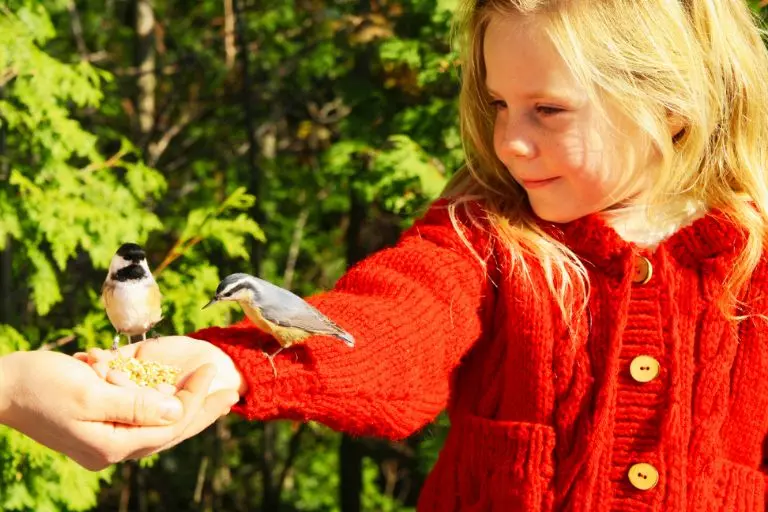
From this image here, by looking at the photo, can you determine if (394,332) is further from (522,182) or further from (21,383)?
(21,383)

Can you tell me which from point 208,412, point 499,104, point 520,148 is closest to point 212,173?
point 499,104

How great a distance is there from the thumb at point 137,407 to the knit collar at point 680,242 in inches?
34.6

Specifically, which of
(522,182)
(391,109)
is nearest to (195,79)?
(391,109)

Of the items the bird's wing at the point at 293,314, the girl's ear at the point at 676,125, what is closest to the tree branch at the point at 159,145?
the girl's ear at the point at 676,125

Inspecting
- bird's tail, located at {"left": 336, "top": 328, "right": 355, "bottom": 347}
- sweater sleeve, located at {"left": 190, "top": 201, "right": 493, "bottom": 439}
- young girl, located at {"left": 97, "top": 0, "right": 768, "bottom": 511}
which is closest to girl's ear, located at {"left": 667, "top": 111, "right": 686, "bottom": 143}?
young girl, located at {"left": 97, "top": 0, "right": 768, "bottom": 511}

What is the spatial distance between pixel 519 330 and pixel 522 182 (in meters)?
0.28

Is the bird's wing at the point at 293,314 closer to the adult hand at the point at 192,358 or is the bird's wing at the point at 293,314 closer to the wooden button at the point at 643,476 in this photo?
the adult hand at the point at 192,358

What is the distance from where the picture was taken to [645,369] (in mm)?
1759

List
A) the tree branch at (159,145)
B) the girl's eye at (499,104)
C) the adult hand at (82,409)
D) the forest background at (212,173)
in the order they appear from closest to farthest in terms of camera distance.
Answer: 1. the adult hand at (82,409)
2. the girl's eye at (499,104)
3. the forest background at (212,173)
4. the tree branch at (159,145)

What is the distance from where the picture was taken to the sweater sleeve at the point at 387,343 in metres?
1.53

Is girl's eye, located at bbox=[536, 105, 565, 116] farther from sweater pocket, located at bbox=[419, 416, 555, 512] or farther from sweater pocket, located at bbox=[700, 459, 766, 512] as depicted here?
sweater pocket, located at bbox=[700, 459, 766, 512]

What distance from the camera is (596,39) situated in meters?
1.73

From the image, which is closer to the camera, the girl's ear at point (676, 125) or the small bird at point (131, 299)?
the small bird at point (131, 299)

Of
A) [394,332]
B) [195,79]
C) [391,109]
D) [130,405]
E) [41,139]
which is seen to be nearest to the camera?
[130,405]
